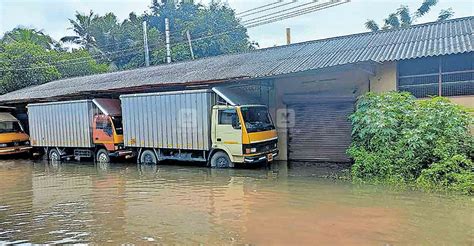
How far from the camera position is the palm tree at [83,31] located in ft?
120

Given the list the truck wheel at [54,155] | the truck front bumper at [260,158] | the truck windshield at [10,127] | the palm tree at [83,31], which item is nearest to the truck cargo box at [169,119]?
the truck front bumper at [260,158]

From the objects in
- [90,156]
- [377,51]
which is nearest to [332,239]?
[377,51]

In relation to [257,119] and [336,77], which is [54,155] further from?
[336,77]

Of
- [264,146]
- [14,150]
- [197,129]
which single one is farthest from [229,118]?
[14,150]

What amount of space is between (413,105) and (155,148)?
8576mm

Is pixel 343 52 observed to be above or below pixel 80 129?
above

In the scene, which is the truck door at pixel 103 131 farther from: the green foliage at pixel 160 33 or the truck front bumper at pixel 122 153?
the green foliage at pixel 160 33

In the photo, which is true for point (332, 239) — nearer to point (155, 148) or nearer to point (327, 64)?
point (327, 64)

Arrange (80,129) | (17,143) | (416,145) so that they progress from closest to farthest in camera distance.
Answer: (416,145)
(80,129)
(17,143)

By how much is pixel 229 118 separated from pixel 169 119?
98.1 inches

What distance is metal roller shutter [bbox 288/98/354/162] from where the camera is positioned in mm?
12469

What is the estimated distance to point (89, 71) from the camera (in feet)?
102

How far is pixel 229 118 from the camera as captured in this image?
1148cm

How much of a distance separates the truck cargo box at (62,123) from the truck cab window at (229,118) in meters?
6.18
